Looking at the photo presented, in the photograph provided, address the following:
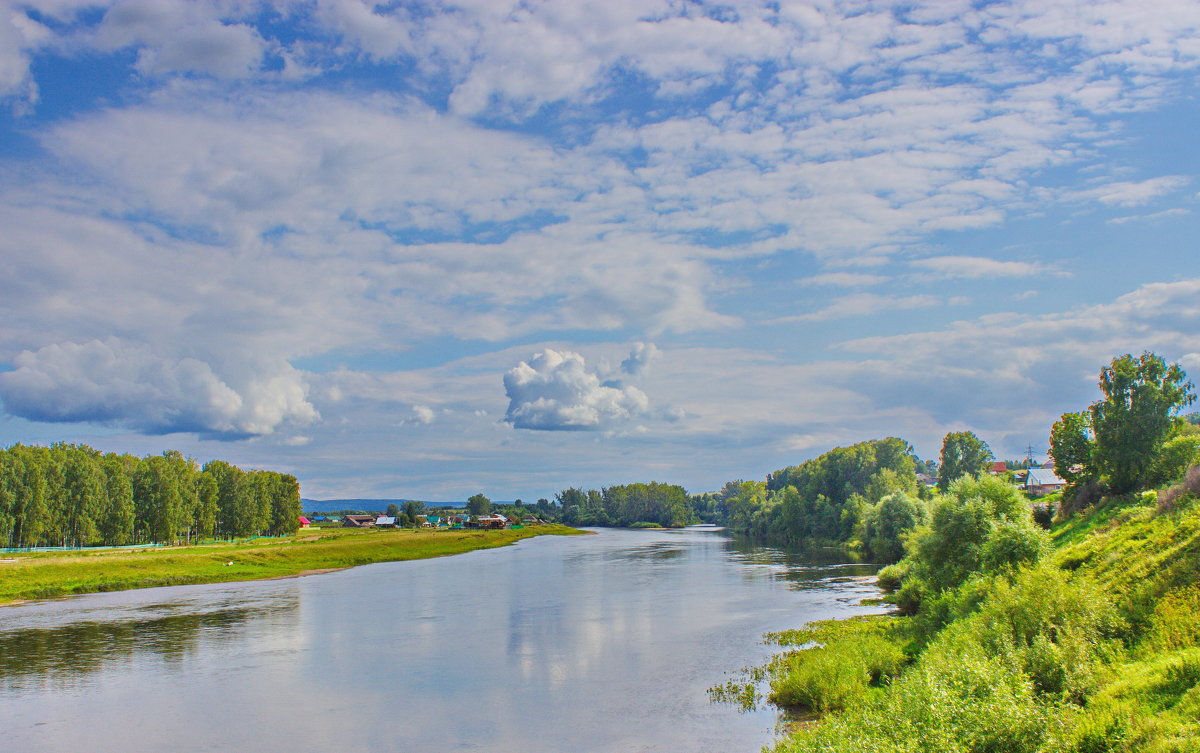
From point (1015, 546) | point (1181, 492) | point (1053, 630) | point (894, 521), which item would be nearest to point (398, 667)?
point (1053, 630)

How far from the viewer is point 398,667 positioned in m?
35.5

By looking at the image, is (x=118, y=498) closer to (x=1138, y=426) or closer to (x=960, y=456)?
(x=1138, y=426)

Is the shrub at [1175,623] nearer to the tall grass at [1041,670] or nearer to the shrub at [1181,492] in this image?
the tall grass at [1041,670]

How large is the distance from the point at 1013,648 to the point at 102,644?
146ft

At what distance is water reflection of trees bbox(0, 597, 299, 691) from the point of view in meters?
34.4

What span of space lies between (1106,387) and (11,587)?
9529 centimetres

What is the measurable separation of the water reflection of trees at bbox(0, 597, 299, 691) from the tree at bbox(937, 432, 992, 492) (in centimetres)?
12327

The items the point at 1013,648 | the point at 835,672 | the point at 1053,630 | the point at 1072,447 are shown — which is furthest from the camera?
the point at 1072,447

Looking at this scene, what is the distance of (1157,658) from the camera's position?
1888cm

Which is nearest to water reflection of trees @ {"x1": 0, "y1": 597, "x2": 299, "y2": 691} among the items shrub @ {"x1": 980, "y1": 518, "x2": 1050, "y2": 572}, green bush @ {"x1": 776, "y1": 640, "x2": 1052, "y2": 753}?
green bush @ {"x1": 776, "y1": 640, "x2": 1052, "y2": 753}

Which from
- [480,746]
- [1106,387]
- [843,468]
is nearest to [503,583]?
[480,746]

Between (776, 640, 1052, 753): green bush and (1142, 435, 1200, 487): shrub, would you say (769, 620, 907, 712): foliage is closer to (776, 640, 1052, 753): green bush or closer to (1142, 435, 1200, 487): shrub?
(776, 640, 1052, 753): green bush

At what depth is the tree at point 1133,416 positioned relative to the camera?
→ 58.2 m

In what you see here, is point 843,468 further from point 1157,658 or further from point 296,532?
point 1157,658
